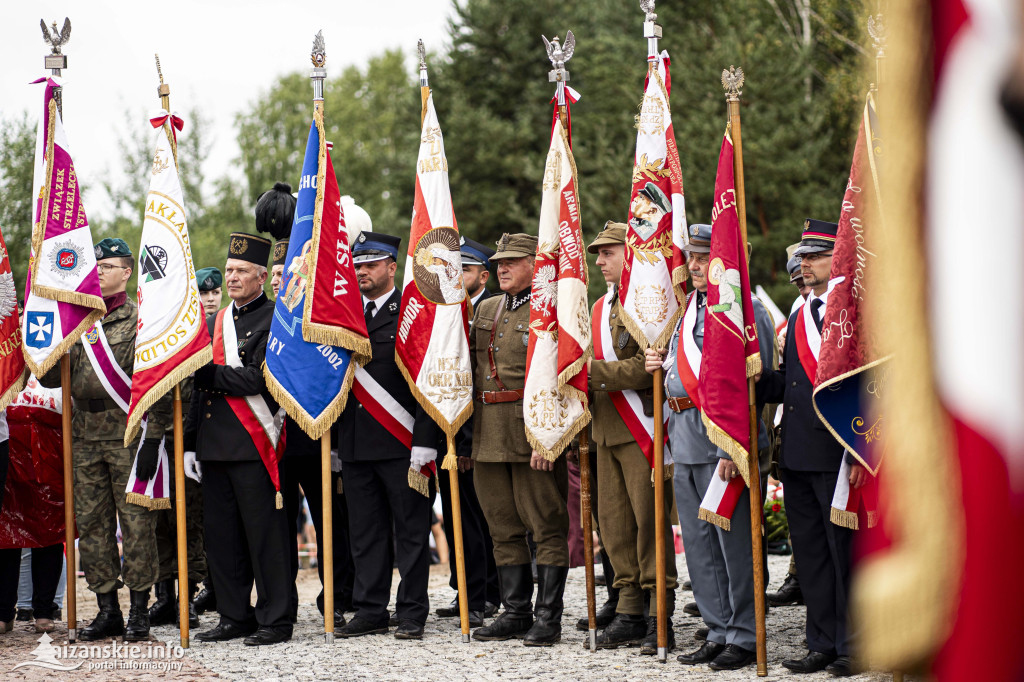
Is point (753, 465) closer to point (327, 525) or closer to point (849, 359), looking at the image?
point (849, 359)

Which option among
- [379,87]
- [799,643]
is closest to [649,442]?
[799,643]

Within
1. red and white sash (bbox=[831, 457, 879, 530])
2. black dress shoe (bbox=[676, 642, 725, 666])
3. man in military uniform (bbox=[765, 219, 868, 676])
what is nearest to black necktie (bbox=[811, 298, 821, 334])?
man in military uniform (bbox=[765, 219, 868, 676])

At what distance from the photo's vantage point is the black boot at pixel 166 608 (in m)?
7.08

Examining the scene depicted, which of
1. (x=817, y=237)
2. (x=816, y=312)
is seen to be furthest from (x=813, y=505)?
(x=817, y=237)

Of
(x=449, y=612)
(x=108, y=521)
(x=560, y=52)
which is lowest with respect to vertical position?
(x=449, y=612)

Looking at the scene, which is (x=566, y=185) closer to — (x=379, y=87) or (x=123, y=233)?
(x=123, y=233)

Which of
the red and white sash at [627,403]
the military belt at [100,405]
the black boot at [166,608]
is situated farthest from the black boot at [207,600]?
the red and white sash at [627,403]

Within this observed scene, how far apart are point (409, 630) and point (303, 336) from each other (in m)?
1.82

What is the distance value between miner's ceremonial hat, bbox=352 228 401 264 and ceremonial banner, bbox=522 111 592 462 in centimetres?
117

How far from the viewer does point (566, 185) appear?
5863 millimetres

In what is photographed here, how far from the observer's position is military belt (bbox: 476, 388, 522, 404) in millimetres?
6105

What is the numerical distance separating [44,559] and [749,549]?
4609 millimetres

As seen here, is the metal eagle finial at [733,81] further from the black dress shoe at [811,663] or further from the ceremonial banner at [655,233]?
the black dress shoe at [811,663]

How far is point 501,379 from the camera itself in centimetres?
616
